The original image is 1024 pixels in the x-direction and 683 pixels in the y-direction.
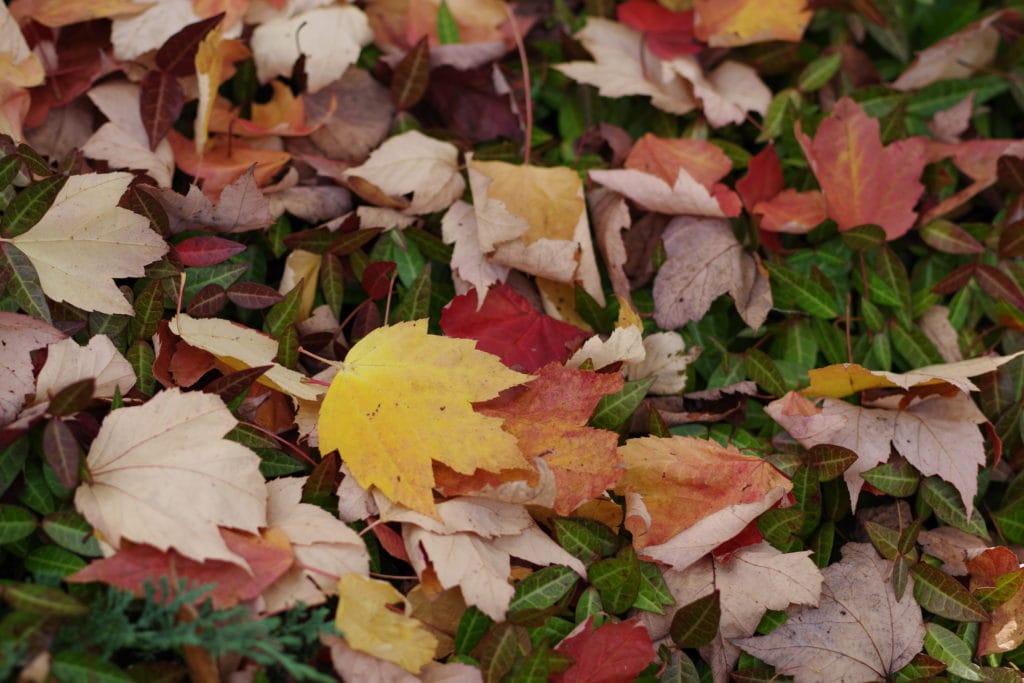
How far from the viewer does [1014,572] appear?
3.47 feet

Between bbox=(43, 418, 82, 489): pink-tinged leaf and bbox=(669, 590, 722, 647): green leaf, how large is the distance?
2.12 ft

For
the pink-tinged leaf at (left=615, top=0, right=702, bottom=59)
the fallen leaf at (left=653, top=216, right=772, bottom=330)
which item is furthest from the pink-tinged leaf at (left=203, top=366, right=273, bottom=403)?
the pink-tinged leaf at (left=615, top=0, right=702, bottom=59)

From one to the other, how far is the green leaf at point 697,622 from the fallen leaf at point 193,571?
0.43 meters

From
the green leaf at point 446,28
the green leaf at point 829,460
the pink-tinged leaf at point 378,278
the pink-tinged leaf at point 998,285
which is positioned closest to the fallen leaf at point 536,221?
the pink-tinged leaf at point 378,278

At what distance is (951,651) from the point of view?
103 centimetres

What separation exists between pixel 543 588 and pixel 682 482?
209 millimetres

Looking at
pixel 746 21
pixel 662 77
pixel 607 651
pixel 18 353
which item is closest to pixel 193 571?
pixel 18 353

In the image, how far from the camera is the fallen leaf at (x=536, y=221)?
1.15 meters

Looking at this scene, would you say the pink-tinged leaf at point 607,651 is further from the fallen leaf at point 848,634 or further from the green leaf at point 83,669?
the green leaf at point 83,669

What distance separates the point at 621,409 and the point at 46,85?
87cm

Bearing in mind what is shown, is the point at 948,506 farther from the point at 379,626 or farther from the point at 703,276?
the point at 379,626

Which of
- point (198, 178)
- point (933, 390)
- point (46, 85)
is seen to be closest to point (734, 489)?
point (933, 390)

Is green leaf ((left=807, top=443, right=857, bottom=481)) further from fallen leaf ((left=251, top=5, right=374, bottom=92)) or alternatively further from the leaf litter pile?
fallen leaf ((left=251, top=5, right=374, bottom=92))

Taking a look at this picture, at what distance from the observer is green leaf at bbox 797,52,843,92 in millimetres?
1390
